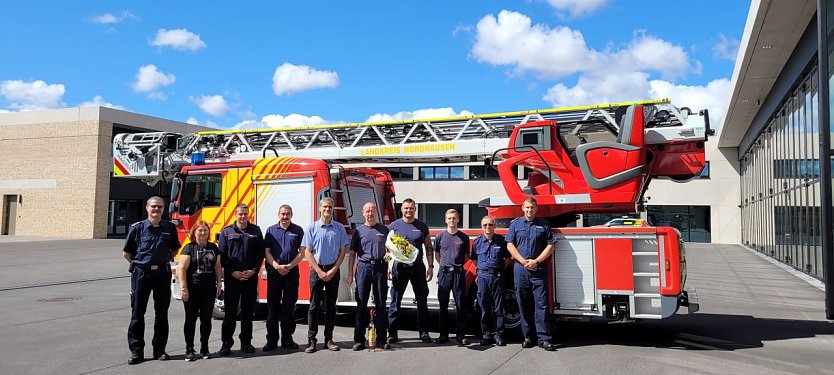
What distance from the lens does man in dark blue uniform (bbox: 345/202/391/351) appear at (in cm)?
671

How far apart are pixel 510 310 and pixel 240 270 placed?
10.8 feet

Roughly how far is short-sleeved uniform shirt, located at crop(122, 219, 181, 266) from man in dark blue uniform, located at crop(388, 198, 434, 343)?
2.51m

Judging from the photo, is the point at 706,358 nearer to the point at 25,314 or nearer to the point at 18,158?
the point at 25,314

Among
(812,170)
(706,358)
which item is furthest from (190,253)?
(812,170)

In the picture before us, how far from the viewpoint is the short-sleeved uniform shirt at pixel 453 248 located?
22.5 ft

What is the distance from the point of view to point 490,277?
6781 mm

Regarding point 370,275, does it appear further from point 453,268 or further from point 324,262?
point 453,268

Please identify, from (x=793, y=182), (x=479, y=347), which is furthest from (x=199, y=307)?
(x=793, y=182)

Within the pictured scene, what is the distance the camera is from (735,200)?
3347 centimetres

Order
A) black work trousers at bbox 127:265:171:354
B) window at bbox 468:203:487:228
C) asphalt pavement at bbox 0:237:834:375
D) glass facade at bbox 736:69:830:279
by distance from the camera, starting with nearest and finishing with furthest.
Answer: asphalt pavement at bbox 0:237:834:375 → black work trousers at bbox 127:265:171:354 → glass facade at bbox 736:69:830:279 → window at bbox 468:203:487:228

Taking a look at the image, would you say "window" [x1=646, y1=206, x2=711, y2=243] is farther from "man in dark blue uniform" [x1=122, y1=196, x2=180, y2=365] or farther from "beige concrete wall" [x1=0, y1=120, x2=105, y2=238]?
"man in dark blue uniform" [x1=122, y1=196, x2=180, y2=365]

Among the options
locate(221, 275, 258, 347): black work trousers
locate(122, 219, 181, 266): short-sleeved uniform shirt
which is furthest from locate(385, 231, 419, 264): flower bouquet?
locate(122, 219, 181, 266): short-sleeved uniform shirt

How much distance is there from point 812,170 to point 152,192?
33.7m

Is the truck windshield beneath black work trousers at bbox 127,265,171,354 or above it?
above
